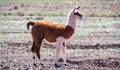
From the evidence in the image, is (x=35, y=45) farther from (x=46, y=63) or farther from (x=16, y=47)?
(x=16, y=47)

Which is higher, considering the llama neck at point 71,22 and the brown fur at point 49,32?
the llama neck at point 71,22

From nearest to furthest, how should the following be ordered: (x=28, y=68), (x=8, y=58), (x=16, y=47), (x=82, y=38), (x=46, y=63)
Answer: (x=28, y=68) < (x=46, y=63) < (x=8, y=58) < (x=16, y=47) < (x=82, y=38)

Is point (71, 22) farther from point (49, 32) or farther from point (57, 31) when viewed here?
point (49, 32)

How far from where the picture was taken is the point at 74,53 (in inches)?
554

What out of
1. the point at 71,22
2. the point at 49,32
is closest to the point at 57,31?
the point at 49,32

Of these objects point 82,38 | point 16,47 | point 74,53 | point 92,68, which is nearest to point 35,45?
point 92,68

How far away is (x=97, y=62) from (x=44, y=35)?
7.11 ft

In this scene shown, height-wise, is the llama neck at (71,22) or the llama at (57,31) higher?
the llama neck at (71,22)

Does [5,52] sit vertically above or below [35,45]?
below

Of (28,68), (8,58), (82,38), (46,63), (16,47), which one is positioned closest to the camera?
(28,68)

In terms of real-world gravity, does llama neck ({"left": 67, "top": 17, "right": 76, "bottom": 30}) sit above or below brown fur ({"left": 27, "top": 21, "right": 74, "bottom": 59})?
above

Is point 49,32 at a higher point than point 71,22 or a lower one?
lower

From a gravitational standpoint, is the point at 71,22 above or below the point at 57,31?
above

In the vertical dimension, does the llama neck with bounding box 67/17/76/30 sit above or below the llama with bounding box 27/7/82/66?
above
